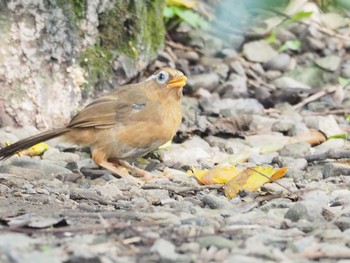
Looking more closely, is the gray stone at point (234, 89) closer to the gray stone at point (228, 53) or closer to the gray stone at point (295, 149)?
the gray stone at point (228, 53)

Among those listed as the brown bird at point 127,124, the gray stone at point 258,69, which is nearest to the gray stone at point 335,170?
the brown bird at point 127,124

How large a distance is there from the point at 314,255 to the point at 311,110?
4.30 meters

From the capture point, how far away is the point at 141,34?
642cm

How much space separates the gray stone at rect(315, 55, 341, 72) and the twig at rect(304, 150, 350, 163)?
3.03 meters

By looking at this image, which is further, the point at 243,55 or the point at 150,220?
the point at 243,55

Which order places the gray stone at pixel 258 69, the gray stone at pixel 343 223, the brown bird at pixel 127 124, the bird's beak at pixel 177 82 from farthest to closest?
the gray stone at pixel 258 69
the bird's beak at pixel 177 82
the brown bird at pixel 127 124
the gray stone at pixel 343 223

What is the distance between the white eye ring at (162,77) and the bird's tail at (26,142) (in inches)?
26.7

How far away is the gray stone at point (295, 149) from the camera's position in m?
→ 5.54

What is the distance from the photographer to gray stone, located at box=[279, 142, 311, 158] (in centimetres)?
554

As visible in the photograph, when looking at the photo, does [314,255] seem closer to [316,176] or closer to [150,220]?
[150,220]

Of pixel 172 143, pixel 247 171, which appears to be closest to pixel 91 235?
pixel 247 171

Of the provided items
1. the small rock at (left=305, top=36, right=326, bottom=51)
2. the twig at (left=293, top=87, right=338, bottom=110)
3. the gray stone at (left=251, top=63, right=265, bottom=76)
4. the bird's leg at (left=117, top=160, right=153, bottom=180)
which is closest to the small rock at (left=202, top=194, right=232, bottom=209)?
the bird's leg at (left=117, top=160, right=153, bottom=180)

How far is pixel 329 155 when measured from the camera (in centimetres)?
508

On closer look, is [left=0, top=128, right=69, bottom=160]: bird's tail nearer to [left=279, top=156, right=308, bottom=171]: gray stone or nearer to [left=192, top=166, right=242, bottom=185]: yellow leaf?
[left=192, top=166, right=242, bottom=185]: yellow leaf
